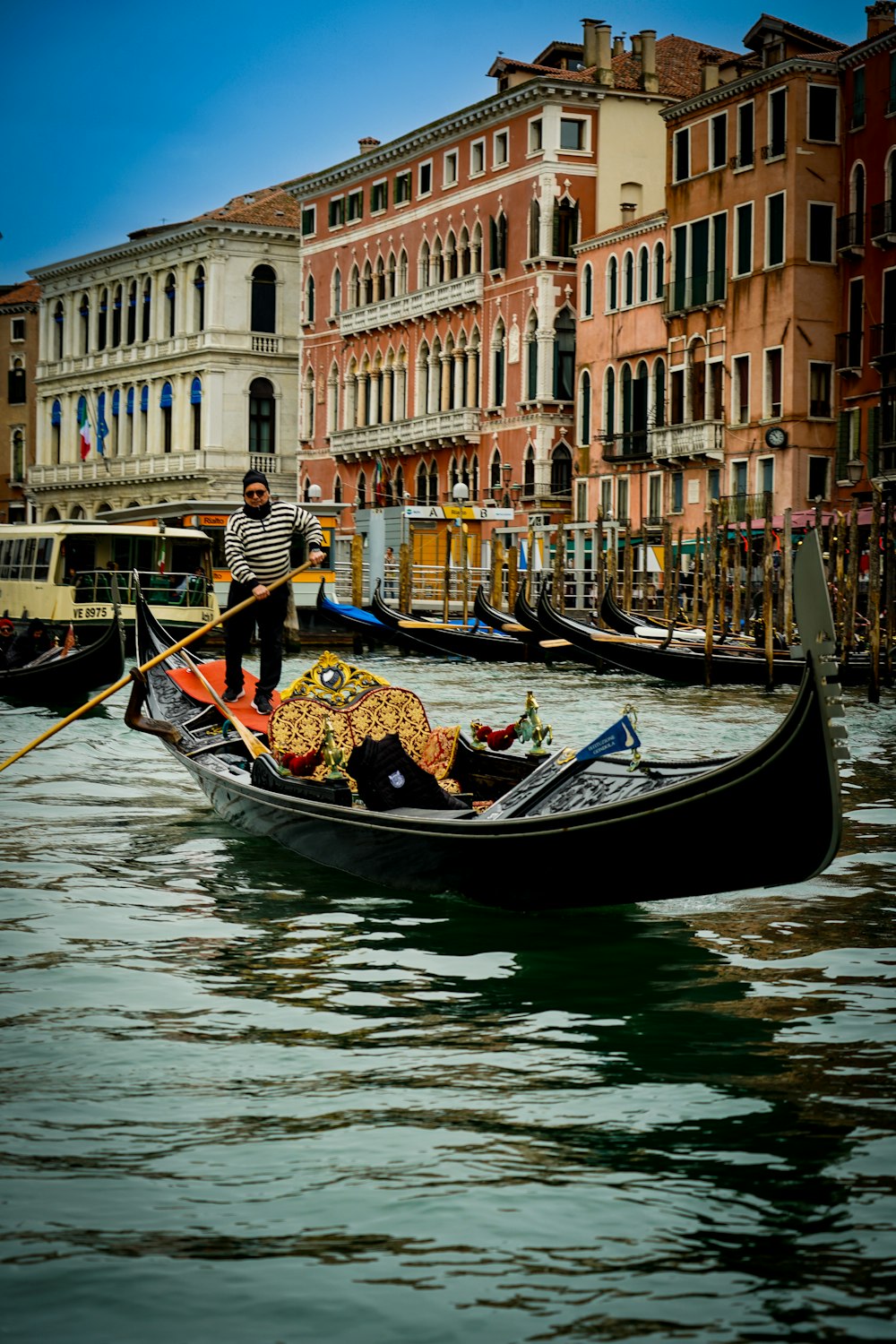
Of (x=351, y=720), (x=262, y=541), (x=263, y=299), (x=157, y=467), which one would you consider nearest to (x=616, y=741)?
(x=351, y=720)

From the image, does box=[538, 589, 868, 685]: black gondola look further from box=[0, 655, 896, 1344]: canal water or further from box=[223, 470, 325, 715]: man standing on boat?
box=[0, 655, 896, 1344]: canal water

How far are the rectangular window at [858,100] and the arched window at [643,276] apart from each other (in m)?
4.52

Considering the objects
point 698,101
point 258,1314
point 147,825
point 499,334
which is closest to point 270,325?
point 499,334

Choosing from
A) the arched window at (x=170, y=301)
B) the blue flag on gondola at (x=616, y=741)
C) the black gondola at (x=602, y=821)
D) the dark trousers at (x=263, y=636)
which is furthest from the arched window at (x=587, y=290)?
the blue flag on gondola at (x=616, y=741)

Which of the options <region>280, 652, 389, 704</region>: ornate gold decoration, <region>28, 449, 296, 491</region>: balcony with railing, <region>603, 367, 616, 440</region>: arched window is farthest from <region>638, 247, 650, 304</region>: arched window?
<region>280, 652, 389, 704</region>: ornate gold decoration

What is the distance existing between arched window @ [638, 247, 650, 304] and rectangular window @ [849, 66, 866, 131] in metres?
4.52

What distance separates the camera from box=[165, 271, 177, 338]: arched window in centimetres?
3862

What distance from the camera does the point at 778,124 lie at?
22.5m

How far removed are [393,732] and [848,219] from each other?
56.6ft

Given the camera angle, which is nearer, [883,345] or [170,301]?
[883,345]

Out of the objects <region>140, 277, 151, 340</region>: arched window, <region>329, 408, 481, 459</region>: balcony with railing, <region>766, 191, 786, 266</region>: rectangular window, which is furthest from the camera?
<region>140, 277, 151, 340</region>: arched window

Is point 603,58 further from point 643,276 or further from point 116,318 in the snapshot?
point 116,318

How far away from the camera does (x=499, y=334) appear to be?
30109 mm

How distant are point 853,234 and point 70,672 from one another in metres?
12.8
